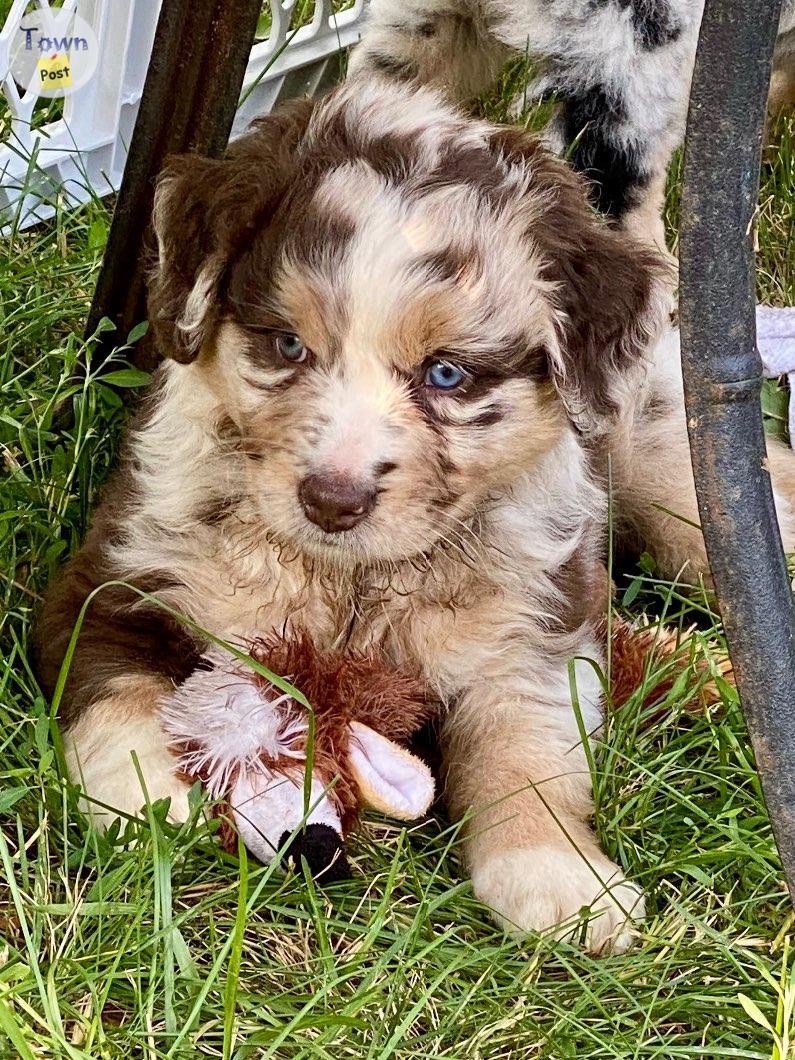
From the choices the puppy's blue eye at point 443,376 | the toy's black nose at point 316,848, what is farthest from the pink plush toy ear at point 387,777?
the puppy's blue eye at point 443,376

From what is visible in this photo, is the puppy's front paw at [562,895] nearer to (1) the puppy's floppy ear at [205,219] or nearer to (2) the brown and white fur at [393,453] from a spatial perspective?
(2) the brown and white fur at [393,453]

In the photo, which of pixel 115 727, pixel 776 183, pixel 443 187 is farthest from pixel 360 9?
pixel 115 727

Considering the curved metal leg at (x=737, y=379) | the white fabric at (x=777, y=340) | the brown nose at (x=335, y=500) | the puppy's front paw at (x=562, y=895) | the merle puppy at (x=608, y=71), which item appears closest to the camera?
the curved metal leg at (x=737, y=379)

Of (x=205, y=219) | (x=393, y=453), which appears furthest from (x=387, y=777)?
(x=205, y=219)

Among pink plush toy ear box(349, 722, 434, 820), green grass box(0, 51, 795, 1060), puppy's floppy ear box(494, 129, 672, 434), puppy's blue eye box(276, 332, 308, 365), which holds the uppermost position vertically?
puppy's floppy ear box(494, 129, 672, 434)

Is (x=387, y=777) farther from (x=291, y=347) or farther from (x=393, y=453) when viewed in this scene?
(x=291, y=347)

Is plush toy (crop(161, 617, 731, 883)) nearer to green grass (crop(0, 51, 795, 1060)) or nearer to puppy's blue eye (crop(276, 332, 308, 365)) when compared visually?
green grass (crop(0, 51, 795, 1060))

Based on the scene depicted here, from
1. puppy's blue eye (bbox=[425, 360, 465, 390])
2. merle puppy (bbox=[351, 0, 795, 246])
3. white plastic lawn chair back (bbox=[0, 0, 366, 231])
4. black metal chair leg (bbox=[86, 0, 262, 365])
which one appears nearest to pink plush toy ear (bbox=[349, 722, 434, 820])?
puppy's blue eye (bbox=[425, 360, 465, 390])
